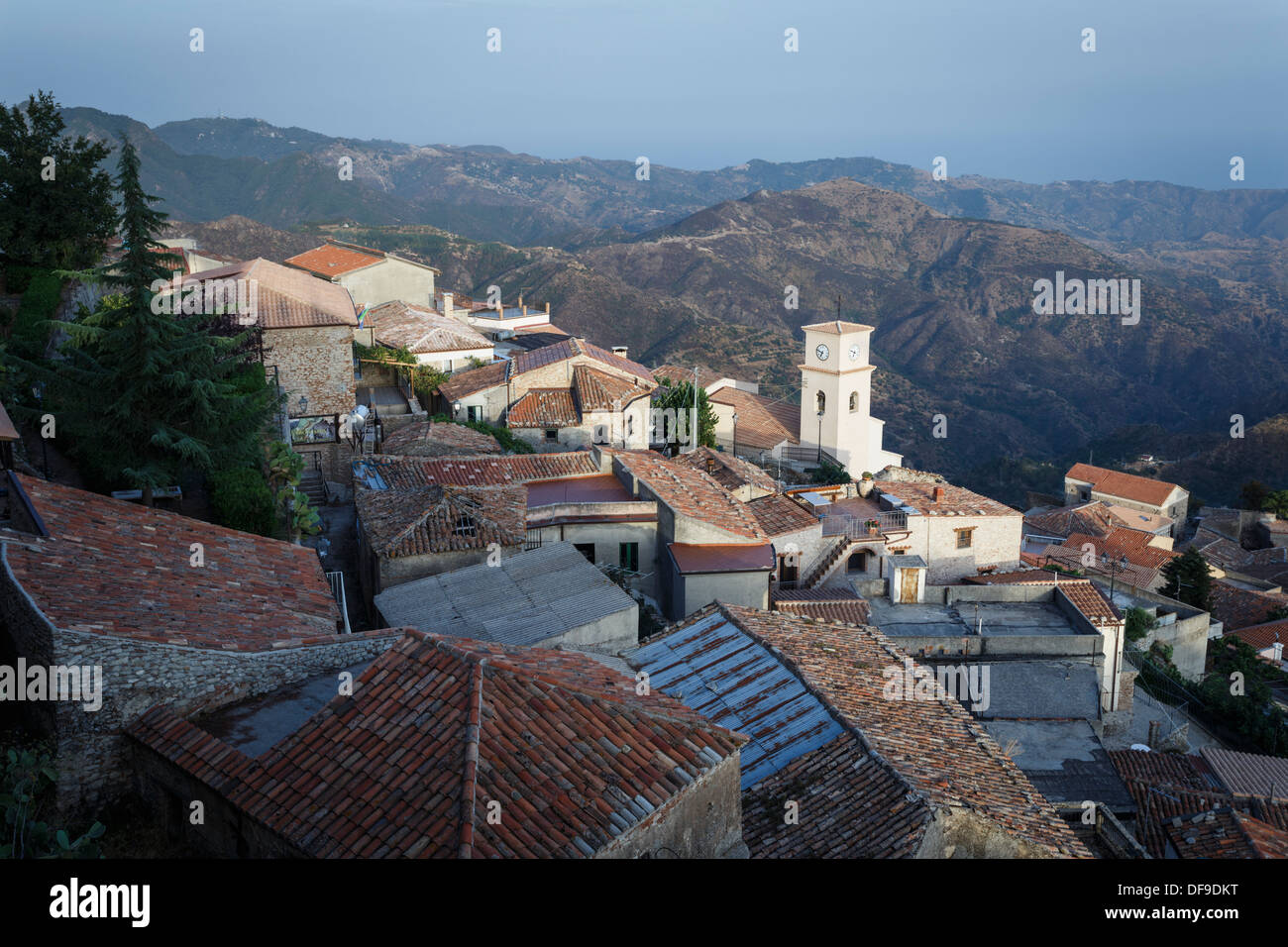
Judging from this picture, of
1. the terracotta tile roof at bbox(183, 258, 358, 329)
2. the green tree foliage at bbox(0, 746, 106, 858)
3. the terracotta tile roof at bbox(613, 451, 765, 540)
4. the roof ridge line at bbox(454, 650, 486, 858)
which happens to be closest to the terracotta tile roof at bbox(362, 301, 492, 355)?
the terracotta tile roof at bbox(183, 258, 358, 329)

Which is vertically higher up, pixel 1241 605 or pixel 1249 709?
pixel 1249 709

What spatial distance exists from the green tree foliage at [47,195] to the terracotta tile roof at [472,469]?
32.3 ft

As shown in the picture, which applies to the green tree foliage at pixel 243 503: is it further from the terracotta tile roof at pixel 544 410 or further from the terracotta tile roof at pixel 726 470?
the terracotta tile roof at pixel 544 410

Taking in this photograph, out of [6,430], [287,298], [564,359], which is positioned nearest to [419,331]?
[564,359]

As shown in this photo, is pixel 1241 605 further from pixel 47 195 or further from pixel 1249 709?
pixel 47 195

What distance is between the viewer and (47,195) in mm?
25922

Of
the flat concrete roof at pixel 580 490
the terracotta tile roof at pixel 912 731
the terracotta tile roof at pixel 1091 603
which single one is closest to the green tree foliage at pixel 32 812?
the terracotta tile roof at pixel 912 731

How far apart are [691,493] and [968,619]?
6693 millimetres

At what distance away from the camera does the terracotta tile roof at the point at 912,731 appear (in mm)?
10477
